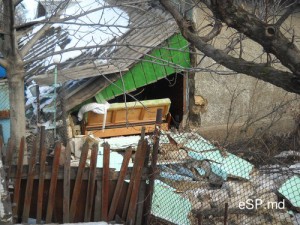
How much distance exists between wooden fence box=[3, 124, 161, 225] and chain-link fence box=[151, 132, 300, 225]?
0.85 metres

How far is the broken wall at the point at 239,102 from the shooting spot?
39.6 ft

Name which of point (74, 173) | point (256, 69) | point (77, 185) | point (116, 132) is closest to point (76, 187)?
point (77, 185)

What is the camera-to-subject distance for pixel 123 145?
10.5 meters

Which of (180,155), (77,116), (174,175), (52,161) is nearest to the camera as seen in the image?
(52,161)

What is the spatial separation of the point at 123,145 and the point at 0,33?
4867 mm

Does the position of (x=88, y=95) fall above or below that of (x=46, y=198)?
above

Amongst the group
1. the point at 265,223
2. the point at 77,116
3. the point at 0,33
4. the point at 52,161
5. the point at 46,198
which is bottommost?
the point at 265,223

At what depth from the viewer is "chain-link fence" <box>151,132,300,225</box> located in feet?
24.3

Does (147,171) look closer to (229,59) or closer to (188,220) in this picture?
(188,220)

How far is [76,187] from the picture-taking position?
19.0 feet

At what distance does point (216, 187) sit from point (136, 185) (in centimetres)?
359

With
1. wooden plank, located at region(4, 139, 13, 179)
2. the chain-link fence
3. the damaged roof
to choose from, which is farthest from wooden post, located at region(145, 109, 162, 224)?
the damaged roof

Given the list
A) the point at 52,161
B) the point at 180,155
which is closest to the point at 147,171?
the point at 52,161

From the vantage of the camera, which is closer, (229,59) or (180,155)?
(229,59)
